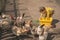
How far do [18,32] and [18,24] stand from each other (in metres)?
0.15

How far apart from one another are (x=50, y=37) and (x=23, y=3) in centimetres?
120

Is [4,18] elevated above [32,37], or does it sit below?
above

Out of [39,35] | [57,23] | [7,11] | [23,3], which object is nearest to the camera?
[39,35]

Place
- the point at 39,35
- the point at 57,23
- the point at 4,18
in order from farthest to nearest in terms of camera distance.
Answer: the point at 57,23 < the point at 4,18 < the point at 39,35

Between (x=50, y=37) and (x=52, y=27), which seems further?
(x=52, y=27)

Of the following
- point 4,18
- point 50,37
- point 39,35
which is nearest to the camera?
point 39,35

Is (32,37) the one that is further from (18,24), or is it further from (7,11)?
(7,11)

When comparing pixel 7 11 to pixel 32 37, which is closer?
pixel 32 37

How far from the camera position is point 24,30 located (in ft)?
7.41

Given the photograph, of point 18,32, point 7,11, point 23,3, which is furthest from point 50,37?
point 23,3

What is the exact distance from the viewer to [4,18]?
8.14ft

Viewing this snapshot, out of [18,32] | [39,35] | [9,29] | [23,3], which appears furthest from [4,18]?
[23,3]

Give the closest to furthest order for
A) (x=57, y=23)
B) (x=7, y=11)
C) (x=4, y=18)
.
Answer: (x=4, y=18) < (x=57, y=23) < (x=7, y=11)

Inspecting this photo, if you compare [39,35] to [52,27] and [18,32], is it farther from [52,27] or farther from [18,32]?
[52,27]
